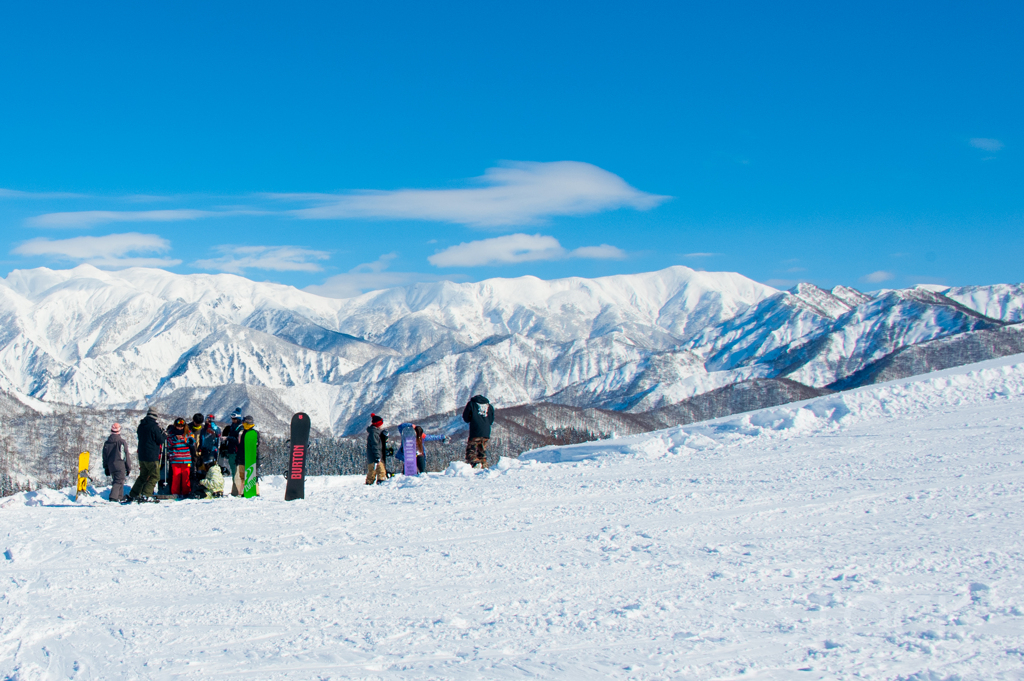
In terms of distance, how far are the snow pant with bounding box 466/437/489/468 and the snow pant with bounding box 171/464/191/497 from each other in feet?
20.8

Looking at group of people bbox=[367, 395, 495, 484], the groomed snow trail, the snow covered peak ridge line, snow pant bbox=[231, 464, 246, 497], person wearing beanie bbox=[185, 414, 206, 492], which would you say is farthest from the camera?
the snow covered peak ridge line

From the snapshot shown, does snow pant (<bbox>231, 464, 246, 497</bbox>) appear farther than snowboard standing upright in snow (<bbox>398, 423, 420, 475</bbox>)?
No

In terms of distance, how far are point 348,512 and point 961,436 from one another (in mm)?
12991

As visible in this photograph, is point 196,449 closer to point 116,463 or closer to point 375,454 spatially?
point 116,463

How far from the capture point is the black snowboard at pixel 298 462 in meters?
14.5

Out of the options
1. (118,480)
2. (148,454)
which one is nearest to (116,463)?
(118,480)

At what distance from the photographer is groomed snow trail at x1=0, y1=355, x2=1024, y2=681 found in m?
5.85

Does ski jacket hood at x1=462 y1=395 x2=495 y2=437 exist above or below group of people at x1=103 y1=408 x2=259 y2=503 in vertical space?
above

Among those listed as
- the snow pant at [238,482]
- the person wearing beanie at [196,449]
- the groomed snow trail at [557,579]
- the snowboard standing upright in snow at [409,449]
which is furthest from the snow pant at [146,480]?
the snowboard standing upright in snow at [409,449]

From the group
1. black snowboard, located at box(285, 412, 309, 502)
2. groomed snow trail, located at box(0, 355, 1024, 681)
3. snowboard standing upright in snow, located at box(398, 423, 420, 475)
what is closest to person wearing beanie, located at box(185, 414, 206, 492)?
groomed snow trail, located at box(0, 355, 1024, 681)

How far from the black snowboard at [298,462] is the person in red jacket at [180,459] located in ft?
6.86

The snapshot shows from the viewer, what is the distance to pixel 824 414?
2014cm

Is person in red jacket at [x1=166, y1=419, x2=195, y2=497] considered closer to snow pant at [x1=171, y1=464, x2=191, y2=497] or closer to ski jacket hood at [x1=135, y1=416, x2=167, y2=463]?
snow pant at [x1=171, y1=464, x2=191, y2=497]

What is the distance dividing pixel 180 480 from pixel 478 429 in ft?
22.6
